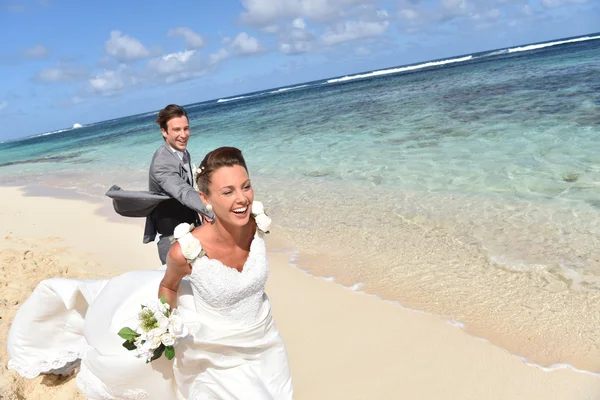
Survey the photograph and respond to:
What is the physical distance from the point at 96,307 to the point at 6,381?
1494 millimetres

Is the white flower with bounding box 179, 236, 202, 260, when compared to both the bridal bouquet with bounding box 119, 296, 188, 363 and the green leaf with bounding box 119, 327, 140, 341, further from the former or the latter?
the green leaf with bounding box 119, 327, 140, 341

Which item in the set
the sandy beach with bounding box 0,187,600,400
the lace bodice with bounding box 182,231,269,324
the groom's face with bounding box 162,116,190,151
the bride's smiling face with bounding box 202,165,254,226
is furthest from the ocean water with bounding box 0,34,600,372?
the bride's smiling face with bounding box 202,165,254,226

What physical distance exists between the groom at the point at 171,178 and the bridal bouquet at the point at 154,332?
1314 millimetres

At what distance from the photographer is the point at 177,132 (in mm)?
4070

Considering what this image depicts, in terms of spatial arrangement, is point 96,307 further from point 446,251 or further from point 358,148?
point 358,148

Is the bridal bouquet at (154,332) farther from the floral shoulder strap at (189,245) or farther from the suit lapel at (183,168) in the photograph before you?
the suit lapel at (183,168)

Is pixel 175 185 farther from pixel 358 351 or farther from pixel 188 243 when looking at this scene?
pixel 358 351

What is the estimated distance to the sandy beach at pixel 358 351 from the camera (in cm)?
366

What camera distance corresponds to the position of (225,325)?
2.84m

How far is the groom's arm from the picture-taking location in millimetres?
3742

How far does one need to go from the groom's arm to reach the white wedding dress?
0.69 m

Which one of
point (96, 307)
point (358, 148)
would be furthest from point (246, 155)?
point (96, 307)

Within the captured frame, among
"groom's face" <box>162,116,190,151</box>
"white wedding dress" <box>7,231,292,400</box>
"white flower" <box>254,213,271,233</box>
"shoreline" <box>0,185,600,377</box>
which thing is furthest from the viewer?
"groom's face" <box>162,116,190,151</box>

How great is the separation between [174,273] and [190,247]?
0.23 meters
